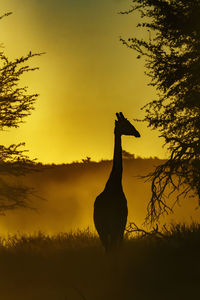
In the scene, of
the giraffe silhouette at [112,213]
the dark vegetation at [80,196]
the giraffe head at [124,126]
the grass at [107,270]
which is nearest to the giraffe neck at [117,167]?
the giraffe silhouette at [112,213]

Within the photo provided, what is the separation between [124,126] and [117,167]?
0.91 meters

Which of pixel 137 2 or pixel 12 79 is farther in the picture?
pixel 12 79

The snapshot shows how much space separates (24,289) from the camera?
35.8 ft

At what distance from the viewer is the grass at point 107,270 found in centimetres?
991

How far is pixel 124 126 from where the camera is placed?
1185 cm

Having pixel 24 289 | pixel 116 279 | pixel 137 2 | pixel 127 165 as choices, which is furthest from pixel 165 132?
pixel 127 165

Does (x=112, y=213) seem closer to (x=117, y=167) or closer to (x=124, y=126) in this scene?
(x=117, y=167)

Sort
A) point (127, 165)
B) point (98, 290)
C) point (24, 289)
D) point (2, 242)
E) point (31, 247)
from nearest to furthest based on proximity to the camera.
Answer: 1. point (98, 290)
2. point (24, 289)
3. point (31, 247)
4. point (2, 242)
5. point (127, 165)

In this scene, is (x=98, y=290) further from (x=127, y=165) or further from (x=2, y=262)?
(x=127, y=165)

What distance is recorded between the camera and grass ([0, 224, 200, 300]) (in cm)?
991

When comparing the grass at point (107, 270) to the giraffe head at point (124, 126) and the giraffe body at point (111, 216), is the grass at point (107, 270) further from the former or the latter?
the giraffe head at point (124, 126)

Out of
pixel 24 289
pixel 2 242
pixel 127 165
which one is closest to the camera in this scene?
pixel 24 289

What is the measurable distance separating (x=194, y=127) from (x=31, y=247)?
5368 millimetres

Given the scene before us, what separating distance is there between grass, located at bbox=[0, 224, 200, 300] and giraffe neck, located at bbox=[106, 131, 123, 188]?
4.63 ft
